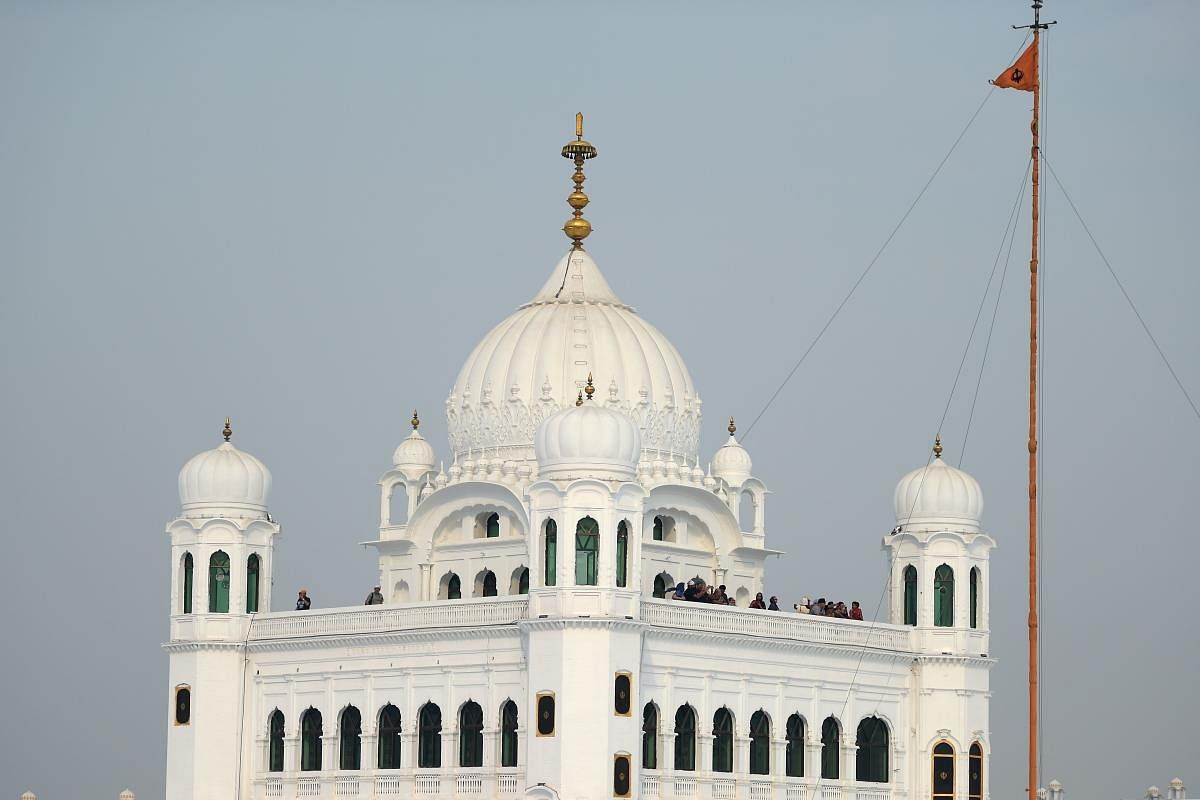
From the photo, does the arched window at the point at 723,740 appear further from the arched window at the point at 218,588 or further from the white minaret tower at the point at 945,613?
the arched window at the point at 218,588

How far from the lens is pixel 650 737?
77.4 meters

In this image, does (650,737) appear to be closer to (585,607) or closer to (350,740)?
(585,607)

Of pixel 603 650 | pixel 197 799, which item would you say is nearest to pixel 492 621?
pixel 603 650

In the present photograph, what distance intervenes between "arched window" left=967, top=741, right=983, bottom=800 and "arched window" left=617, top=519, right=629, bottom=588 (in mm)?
11887

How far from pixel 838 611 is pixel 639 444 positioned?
8.75 m

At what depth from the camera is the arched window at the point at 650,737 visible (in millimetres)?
77188

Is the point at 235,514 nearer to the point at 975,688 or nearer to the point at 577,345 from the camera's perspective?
the point at 577,345

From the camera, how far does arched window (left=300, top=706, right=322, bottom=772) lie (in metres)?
81.7

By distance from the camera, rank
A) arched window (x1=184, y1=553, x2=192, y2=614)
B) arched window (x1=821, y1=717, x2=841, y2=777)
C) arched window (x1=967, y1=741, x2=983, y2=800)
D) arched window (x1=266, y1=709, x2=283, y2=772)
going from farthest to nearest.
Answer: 1. arched window (x1=184, y1=553, x2=192, y2=614)
2. arched window (x1=967, y1=741, x2=983, y2=800)
3. arched window (x1=266, y1=709, x2=283, y2=772)
4. arched window (x1=821, y1=717, x2=841, y2=777)

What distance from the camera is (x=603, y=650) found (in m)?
74.9

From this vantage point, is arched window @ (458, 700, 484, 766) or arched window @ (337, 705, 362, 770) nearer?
arched window @ (458, 700, 484, 766)

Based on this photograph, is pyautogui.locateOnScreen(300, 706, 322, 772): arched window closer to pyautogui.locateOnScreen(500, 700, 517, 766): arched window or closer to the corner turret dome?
pyautogui.locateOnScreen(500, 700, 517, 766): arched window

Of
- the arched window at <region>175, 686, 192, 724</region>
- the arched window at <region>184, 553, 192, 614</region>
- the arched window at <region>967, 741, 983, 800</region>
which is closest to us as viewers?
the arched window at <region>175, 686, 192, 724</region>

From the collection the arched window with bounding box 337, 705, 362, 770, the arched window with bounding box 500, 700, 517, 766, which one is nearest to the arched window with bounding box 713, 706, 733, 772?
the arched window with bounding box 500, 700, 517, 766
